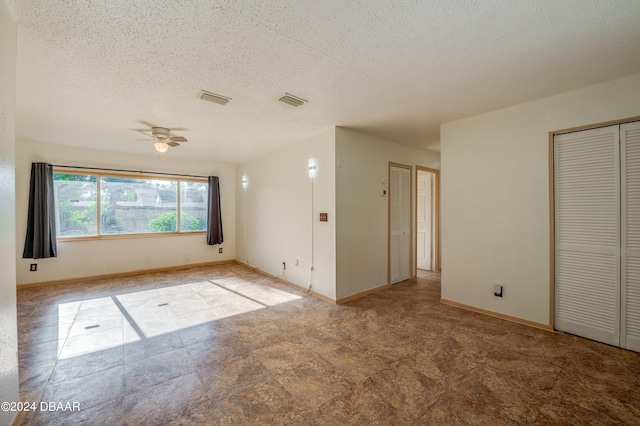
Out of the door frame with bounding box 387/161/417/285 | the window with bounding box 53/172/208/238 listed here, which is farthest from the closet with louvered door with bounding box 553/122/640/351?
the window with bounding box 53/172/208/238

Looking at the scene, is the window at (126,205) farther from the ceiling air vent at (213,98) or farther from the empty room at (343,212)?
the ceiling air vent at (213,98)

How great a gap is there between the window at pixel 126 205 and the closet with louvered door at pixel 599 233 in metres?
6.81

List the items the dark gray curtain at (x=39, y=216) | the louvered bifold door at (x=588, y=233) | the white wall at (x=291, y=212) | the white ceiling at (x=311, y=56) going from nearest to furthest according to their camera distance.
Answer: the white ceiling at (x=311, y=56) < the louvered bifold door at (x=588, y=233) < the white wall at (x=291, y=212) < the dark gray curtain at (x=39, y=216)

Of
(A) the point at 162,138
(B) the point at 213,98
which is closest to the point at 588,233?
(B) the point at 213,98

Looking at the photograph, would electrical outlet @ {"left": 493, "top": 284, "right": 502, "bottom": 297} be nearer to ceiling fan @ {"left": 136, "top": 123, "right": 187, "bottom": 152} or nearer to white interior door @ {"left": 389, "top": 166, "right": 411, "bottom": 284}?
white interior door @ {"left": 389, "top": 166, "right": 411, "bottom": 284}

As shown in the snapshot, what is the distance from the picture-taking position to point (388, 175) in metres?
4.62

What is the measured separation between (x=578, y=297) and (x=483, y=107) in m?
2.36

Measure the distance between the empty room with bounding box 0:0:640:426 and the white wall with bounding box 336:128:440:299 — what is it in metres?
0.04

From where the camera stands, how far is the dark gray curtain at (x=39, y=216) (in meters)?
4.55

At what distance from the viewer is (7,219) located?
1554mm

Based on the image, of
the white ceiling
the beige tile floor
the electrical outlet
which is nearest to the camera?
the white ceiling

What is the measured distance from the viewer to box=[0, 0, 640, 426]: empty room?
1714 mm

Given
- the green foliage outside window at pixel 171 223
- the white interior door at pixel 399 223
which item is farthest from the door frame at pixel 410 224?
the green foliage outside window at pixel 171 223

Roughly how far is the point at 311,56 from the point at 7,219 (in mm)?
2310
